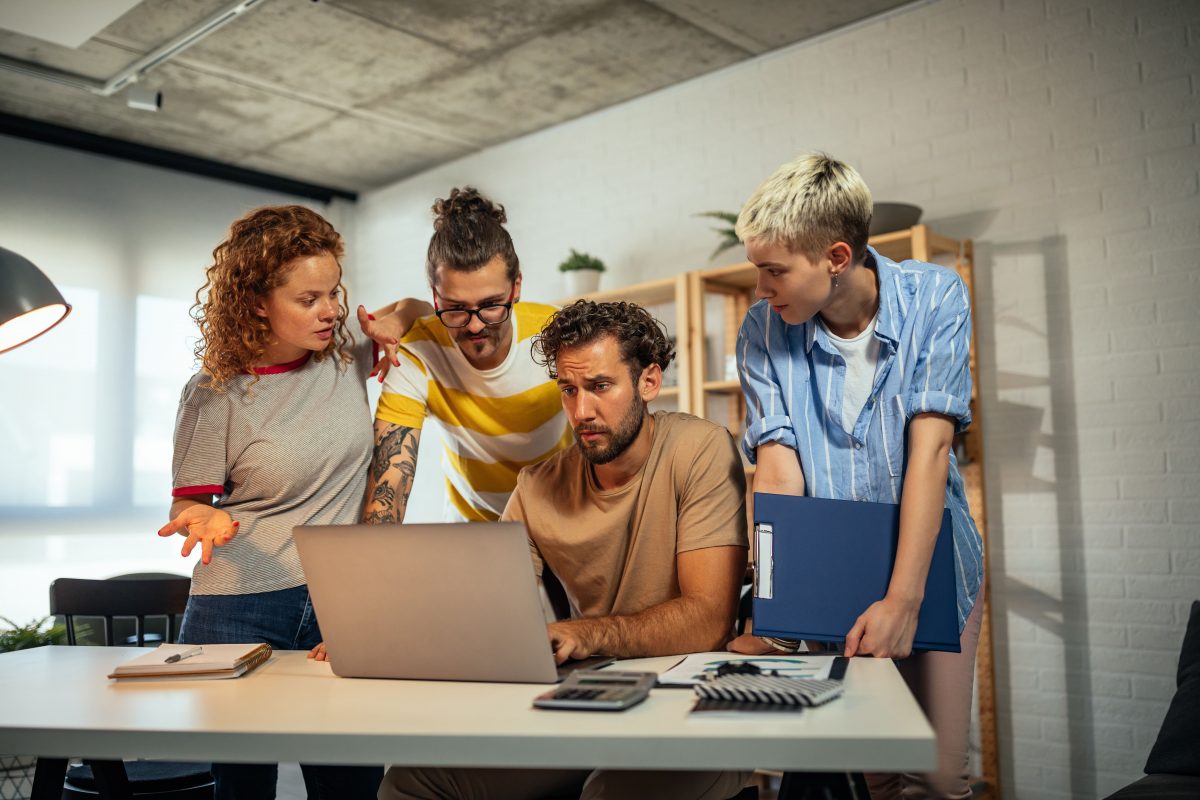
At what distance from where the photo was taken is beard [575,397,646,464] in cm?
187

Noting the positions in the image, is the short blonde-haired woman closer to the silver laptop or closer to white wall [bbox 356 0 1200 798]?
the silver laptop

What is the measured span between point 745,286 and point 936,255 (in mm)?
846

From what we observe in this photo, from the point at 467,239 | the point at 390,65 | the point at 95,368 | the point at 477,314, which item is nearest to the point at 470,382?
the point at 477,314

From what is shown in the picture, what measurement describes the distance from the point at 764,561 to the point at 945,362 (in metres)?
0.47

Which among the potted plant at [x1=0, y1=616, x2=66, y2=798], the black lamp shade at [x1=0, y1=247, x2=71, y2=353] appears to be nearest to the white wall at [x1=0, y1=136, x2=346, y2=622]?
the potted plant at [x1=0, y1=616, x2=66, y2=798]

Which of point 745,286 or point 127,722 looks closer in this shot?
point 127,722

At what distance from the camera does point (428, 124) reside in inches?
205

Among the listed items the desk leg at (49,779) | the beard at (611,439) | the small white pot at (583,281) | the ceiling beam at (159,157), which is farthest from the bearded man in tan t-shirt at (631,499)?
the ceiling beam at (159,157)

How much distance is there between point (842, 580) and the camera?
163 cm

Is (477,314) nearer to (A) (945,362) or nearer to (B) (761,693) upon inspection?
(A) (945,362)

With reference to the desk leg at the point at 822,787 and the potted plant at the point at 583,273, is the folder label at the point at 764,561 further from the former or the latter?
the potted plant at the point at 583,273

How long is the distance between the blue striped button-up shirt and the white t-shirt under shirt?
0.03ft

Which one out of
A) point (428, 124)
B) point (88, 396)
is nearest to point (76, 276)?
point (88, 396)

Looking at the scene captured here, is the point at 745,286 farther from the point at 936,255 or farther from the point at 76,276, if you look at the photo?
the point at 76,276
